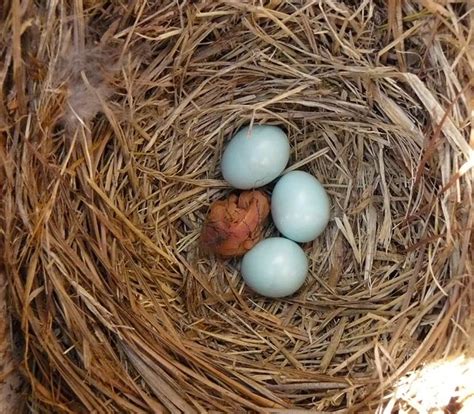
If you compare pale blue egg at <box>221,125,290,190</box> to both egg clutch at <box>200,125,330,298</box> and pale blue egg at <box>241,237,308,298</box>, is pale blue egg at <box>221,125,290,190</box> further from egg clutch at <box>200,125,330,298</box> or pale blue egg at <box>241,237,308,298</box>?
pale blue egg at <box>241,237,308,298</box>

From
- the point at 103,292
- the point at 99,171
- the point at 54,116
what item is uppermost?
the point at 54,116

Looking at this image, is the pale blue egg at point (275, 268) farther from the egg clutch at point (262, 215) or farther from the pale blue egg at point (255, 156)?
the pale blue egg at point (255, 156)

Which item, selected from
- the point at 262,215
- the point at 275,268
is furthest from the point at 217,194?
the point at 275,268

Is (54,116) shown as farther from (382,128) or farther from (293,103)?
(382,128)

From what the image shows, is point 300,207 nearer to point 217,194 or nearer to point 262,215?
point 262,215

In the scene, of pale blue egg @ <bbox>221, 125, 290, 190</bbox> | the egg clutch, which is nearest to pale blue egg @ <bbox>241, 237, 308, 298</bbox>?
the egg clutch

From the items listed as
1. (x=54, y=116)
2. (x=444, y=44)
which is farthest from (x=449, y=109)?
(x=54, y=116)
